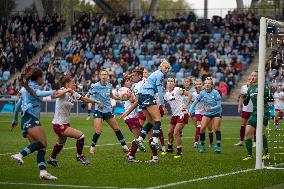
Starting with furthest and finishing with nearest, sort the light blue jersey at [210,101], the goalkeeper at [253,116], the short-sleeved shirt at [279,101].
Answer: the short-sleeved shirt at [279,101] → the light blue jersey at [210,101] → the goalkeeper at [253,116]

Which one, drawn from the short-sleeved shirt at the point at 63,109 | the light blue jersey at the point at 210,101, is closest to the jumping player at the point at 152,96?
the short-sleeved shirt at the point at 63,109

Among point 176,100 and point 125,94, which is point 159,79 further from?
point 125,94

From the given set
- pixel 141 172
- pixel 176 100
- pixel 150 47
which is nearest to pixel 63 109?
pixel 141 172

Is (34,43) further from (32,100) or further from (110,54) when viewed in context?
(32,100)

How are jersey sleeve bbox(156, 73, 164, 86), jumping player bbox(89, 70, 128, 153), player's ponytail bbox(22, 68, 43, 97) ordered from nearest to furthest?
player's ponytail bbox(22, 68, 43, 97)
jersey sleeve bbox(156, 73, 164, 86)
jumping player bbox(89, 70, 128, 153)

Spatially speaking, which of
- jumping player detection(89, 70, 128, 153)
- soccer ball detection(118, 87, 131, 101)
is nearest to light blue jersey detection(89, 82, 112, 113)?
jumping player detection(89, 70, 128, 153)

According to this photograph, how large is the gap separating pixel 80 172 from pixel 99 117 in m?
4.93

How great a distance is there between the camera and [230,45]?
157ft

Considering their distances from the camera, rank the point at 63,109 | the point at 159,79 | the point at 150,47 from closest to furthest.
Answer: the point at 63,109 < the point at 159,79 < the point at 150,47

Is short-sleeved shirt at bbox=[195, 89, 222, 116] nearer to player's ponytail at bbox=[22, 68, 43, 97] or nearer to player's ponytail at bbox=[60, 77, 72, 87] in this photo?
player's ponytail at bbox=[60, 77, 72, 87]

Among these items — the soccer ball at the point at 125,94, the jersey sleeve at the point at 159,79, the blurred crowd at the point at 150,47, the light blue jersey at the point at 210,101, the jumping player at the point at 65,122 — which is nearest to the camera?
the jumping player at the point at 65,122

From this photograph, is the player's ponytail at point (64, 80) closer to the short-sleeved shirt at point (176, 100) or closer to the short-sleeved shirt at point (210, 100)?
the short-sleeved shirt at point (176, 100)

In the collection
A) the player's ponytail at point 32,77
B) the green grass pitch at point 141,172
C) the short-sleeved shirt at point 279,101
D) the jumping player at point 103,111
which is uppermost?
the player's ponytail at point 32,77

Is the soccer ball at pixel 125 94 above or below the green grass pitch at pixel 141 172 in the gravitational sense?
above
